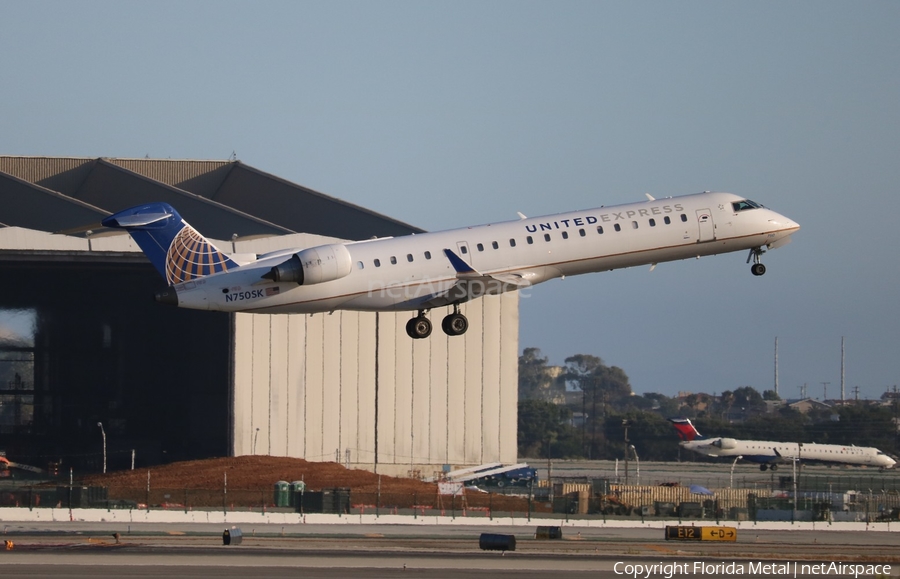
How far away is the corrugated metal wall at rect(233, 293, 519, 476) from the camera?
59.4 metres

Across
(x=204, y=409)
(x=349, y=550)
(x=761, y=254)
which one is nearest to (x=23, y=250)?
(x=204, y=409)

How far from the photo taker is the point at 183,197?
67562 mm

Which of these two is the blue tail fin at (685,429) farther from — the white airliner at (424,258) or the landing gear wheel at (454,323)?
the landing gear wheel at (454,323)

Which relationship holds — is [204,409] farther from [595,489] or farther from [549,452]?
[549,452]

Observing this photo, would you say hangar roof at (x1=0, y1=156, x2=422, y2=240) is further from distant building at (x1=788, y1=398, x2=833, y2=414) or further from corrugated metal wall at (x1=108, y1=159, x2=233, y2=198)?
distant building at (x1=788, y1=398, x2=833, y2=414)

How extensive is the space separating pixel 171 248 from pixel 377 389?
26714mm

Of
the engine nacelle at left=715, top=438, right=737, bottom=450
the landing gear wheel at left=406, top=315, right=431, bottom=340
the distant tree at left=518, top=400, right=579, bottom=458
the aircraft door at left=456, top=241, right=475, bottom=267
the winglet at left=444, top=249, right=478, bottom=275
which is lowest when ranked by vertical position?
the distant tree at left=518, top=400, right=579, bottom=458

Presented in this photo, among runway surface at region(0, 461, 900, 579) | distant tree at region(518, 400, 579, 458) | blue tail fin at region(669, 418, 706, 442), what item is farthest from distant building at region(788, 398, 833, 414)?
runway surface at region(0, 461, 900, 579)

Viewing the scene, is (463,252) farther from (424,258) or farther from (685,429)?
(685,429)

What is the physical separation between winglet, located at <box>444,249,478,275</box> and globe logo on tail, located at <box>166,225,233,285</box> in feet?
21.8

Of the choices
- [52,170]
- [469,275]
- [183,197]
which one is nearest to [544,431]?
[52,170]

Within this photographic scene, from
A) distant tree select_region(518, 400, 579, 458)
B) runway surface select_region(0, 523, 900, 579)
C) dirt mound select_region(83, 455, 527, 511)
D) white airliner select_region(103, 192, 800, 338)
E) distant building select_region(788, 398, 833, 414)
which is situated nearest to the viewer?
runway surface select_region(0, 523, 900, 579)

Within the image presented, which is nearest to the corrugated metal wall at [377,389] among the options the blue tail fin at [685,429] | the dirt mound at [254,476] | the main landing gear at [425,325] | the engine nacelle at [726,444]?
the dirt mound at [254,476]

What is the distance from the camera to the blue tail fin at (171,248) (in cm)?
3662
